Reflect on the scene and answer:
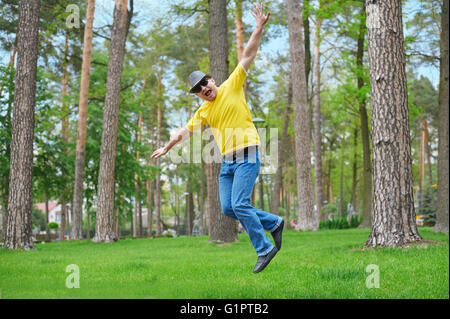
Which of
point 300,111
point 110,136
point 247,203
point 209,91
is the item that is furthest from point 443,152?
point 209,91

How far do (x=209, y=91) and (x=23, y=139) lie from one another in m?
8.14

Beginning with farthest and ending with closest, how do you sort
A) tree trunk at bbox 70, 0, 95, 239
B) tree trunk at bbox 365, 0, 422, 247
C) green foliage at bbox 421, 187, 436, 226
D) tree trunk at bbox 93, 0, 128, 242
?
green foliage at bbox 421, 187, 436, 226 < tree trunk at bbox 70, 0, 95, 239 < tree trunk at bbox 93, 0, 128, 242 < tree trunk at bbox 365, 0, 422, 247

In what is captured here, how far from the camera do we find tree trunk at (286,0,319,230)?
16.6 m

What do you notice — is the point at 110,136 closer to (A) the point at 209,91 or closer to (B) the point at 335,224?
(A) the point at 209,91

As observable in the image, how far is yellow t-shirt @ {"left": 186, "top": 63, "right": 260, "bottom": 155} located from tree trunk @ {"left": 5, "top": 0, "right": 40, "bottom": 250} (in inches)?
316

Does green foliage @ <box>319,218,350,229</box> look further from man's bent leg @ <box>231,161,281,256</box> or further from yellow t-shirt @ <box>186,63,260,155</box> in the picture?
yellow t-shirt @ <box>186,63,260,155</box>

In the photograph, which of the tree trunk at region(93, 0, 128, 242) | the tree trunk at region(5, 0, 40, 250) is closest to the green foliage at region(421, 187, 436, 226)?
the tree trunk at region(93, 0, 128, 242)

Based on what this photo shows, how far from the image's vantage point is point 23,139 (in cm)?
1109

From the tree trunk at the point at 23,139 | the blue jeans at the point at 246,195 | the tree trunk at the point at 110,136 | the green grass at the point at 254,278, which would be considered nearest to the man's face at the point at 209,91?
the blue jeans at the point at 246,195

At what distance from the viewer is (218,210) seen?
11.0 m

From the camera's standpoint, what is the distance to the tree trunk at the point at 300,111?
54.5ft

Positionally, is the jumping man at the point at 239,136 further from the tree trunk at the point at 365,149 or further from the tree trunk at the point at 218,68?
the tree trunk at the point at 365,149

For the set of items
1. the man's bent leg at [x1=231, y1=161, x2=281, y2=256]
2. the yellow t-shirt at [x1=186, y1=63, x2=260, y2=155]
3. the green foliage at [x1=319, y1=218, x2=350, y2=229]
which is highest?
the yellow t-shirt at [x1=186, y1=63, x2=260, y2=155]
